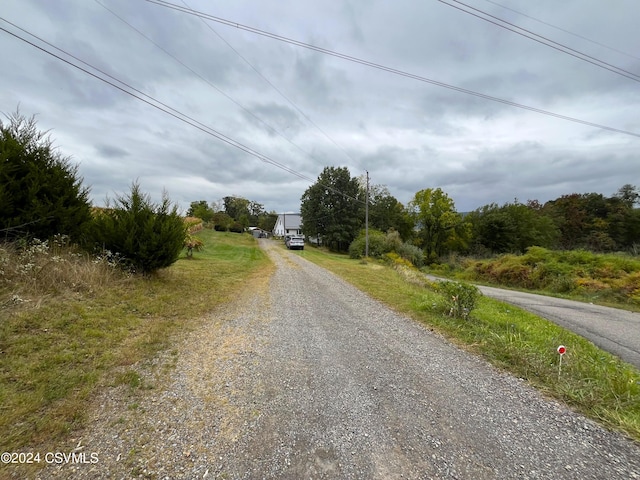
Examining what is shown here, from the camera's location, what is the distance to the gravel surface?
1.91 meters

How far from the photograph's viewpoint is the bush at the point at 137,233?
6.46 meters

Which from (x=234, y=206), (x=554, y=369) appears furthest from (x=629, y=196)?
(x=234, y=206)

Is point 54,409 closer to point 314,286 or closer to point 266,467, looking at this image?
point 266,467

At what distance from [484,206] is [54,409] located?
1969 inches

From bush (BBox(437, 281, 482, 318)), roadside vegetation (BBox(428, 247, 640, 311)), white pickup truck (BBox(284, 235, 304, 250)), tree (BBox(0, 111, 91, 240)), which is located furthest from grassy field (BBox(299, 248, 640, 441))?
white pickup truck (BBox(284, 235, 304, 250))

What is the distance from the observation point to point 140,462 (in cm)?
190

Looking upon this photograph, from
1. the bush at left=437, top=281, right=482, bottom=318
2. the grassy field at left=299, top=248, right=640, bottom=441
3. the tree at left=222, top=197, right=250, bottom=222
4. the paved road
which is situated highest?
the tree at left=222, top=197, right=250, bottom=222

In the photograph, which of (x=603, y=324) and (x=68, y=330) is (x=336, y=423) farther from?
(x=603, y=324)

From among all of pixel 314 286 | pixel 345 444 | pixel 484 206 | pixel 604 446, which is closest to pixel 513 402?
pixel 604 446

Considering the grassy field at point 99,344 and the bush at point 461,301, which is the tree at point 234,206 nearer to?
the grassy field at point 99,344

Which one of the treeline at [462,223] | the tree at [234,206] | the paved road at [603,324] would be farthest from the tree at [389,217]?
the tree at [234,206]

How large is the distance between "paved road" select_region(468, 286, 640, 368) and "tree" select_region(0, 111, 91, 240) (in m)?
12.4

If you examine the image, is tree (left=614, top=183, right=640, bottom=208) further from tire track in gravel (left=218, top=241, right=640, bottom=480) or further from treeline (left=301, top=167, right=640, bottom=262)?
tire track in gravel (left=218, top=241, right=640, bottom=480)

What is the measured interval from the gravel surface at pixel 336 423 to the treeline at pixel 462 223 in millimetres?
32102
